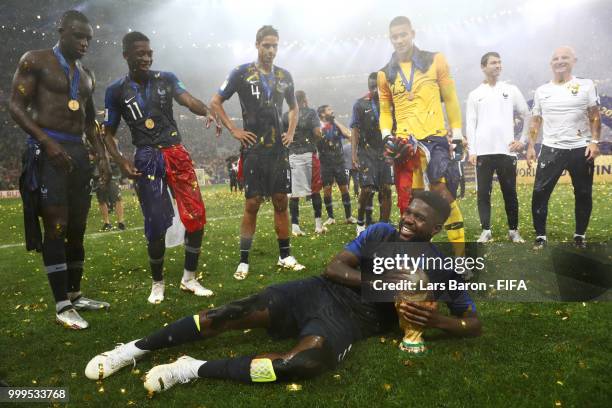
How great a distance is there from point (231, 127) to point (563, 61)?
13.3ft

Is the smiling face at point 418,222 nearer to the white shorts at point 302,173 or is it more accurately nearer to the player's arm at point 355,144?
the player's arm at point 355,144

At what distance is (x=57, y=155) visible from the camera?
144 inches

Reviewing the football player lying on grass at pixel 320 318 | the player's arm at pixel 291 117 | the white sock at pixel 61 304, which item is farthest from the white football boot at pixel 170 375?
the player's arm at pixel 291 117

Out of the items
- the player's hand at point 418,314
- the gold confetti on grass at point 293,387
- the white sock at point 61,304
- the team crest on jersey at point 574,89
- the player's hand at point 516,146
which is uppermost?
the team crest on jersey at point 574,89

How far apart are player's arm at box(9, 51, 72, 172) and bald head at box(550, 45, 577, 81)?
5486 millimetres

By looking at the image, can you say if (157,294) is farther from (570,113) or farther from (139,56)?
(570,113)

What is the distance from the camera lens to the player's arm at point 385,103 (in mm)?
4719

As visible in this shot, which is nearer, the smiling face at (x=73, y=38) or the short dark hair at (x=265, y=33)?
the smiling face at (x=73, y=38)

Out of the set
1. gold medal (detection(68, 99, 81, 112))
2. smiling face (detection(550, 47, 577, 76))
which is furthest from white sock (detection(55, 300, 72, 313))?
smiling face (detection(550, 47, 577, 76))

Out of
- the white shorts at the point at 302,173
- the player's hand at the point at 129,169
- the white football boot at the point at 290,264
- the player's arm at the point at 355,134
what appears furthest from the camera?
the white shorts at the point at 302,173

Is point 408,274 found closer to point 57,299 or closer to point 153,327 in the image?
point 153,327

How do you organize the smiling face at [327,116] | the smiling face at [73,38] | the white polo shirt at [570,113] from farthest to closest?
the smiling face at [327,116] → the white polo shirt at [570,113] → the smiling face at [73,38]

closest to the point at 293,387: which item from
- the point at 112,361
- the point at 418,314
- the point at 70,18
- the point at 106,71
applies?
the point at 418,314

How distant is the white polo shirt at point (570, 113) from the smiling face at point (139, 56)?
15.6 feet
